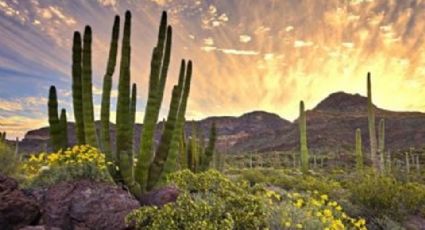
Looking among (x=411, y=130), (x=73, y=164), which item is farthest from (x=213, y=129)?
(x=411, y=130)

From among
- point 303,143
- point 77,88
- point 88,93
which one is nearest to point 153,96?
point 88,93

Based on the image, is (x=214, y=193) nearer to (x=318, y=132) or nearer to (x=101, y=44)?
(x=101, y=44)

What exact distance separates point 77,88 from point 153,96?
1.96 m

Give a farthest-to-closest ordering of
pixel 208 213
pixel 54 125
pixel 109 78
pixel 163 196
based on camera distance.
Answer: pixel 109 78
pixel 54 125
pixel 163 196
pixel 208 213

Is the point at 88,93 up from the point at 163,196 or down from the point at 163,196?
up

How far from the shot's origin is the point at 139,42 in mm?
15938

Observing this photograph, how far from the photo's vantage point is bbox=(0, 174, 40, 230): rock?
20.8 ft

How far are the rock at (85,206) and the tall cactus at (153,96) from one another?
3291mm

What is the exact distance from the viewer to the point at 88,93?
10.8 m

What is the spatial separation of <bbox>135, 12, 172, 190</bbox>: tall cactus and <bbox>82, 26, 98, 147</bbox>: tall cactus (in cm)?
123

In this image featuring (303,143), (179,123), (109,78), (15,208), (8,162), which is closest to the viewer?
(15,208)

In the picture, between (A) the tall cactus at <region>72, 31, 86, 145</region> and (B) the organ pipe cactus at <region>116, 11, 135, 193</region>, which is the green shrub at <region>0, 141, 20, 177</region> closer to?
(A) the tall cactus at <region>72, 31, 86, 145</region>

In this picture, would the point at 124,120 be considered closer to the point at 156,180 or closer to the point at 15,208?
the point at 156,180

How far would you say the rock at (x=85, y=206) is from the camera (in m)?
6.49
